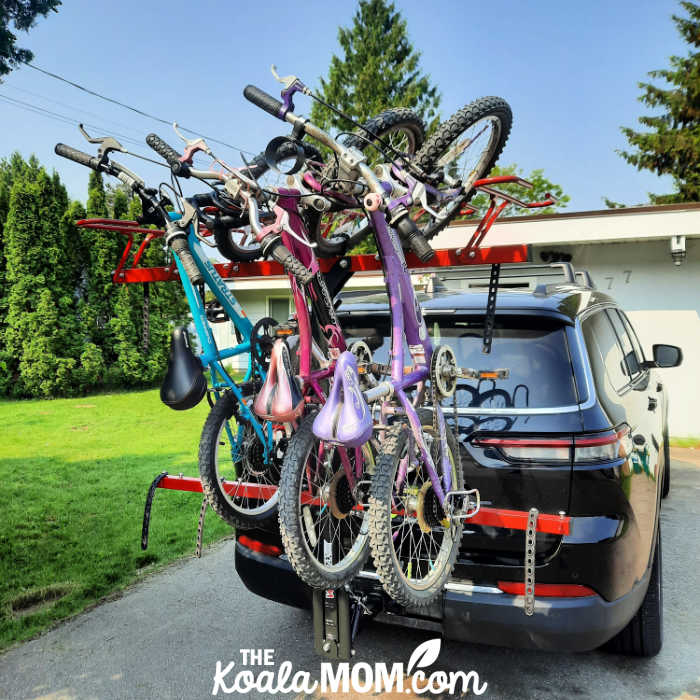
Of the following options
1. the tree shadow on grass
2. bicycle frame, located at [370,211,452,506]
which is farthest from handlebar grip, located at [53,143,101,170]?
the tree shadow on grass

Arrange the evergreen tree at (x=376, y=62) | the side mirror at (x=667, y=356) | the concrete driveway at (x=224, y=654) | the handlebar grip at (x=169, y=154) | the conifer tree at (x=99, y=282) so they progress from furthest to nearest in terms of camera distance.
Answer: the evergreen tree at (x=376, y=62), the conifer tree at (x=99, y=282), the side mirror at (x=667, y=356), the concrete driveway at (x=224, y=654), the handlebar grip at (x=169, y=154)

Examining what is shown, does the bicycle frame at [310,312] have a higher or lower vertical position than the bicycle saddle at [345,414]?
higher

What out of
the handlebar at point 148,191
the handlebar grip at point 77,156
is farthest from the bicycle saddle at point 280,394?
the handlebar grip at point 77,156

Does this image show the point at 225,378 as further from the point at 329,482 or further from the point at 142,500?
the point at 142,500

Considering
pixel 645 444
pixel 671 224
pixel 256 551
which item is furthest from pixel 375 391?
pixel 671 224

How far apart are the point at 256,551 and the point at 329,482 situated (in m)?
0.90

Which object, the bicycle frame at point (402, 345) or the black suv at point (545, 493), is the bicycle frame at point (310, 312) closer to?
the bicycle frame at point (402, 345)

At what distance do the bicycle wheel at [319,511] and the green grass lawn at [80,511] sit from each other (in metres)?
2.20

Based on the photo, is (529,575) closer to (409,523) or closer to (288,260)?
(409,523)

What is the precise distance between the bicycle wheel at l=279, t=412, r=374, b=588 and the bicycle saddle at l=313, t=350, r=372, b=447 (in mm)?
194

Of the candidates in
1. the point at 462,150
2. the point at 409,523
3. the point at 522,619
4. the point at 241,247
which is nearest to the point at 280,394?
the point at 409,523

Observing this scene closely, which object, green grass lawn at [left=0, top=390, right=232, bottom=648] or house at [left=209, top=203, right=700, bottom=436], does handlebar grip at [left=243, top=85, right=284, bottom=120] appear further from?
house at [left=209, top=203, right=700, bottom=436]

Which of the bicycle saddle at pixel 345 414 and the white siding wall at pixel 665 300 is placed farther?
the white siding wall at pixel 665 300

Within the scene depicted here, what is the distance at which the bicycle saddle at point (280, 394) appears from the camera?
6.73 ft
